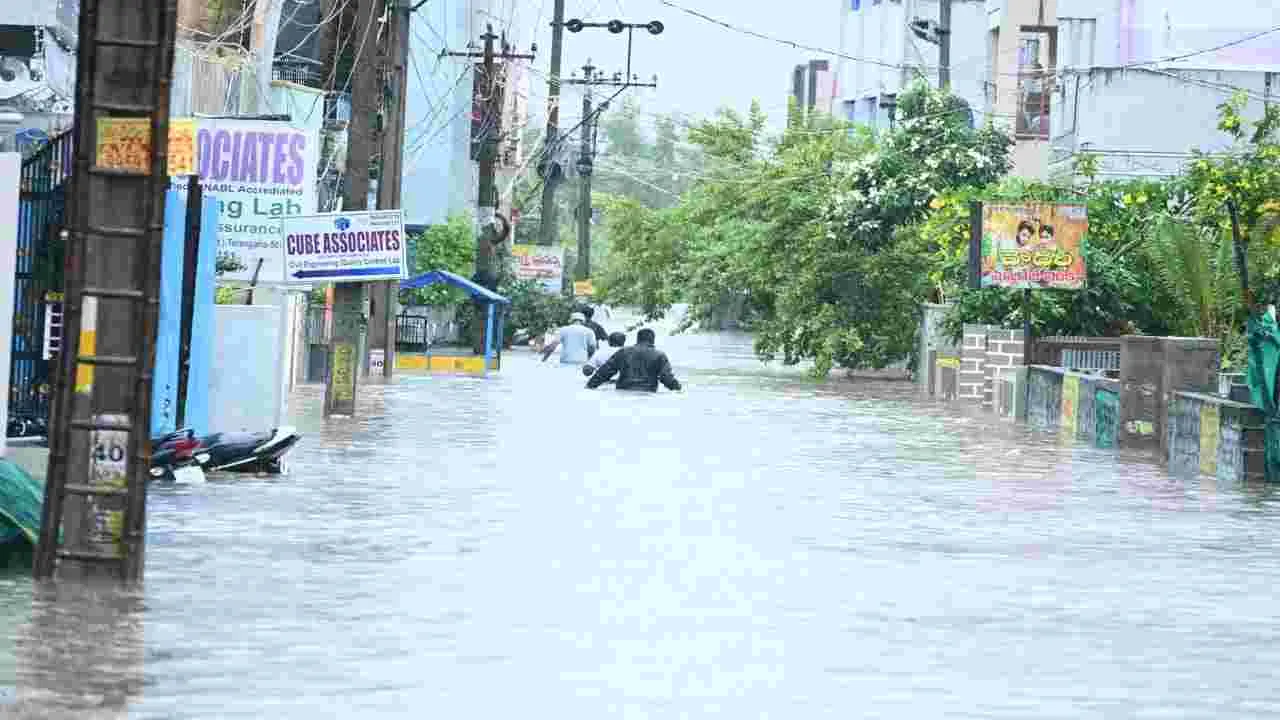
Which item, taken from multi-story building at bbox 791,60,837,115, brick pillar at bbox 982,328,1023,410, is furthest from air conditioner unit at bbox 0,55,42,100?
multi-story building at bbox 791,60,837,115

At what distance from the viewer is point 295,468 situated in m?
24.1

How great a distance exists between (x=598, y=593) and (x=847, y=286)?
148ft

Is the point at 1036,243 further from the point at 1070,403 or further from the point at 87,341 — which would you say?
the point at 87,341

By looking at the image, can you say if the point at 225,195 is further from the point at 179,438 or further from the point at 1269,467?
the point at 1269,467

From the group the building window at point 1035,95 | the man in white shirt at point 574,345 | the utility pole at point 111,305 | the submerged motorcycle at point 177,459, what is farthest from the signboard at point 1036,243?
the utility pole at point 111,305

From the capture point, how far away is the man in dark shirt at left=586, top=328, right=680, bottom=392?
47.1m

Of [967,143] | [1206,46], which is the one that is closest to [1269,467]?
[967,143]

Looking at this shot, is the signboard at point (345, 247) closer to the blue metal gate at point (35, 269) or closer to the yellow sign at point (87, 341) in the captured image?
the blue metal gate at point (35, 269)

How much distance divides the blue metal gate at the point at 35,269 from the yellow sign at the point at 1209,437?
11737mm

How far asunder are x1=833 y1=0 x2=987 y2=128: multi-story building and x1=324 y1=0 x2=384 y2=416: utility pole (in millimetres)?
53298

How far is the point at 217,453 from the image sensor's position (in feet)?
73.8

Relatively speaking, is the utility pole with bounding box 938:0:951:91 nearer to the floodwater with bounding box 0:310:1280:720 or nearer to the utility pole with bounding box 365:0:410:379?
the utility pole with bounding box 365:0:410:379

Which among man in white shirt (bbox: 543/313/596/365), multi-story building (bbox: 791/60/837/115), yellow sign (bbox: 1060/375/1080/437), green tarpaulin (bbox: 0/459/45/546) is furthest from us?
multi-story building (bbox: 791/60/837/115)

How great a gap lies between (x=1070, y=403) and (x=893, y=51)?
2683 inches
